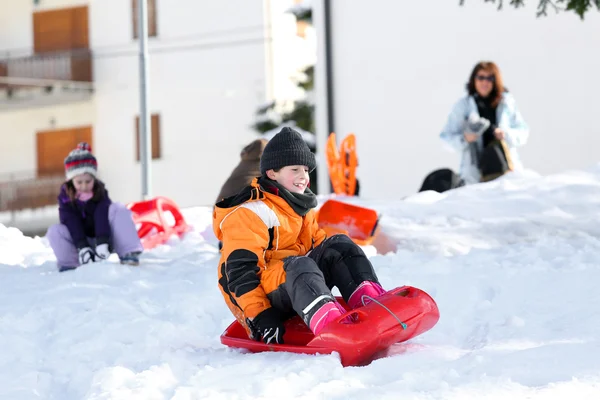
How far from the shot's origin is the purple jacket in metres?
6.17

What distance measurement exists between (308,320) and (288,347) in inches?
5.1

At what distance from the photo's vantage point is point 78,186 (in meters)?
6.17

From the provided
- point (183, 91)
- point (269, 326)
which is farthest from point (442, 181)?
point (183, 91)

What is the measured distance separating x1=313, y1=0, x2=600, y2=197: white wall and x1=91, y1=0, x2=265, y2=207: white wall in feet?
26.8

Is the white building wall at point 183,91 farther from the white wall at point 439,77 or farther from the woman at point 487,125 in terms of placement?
the woman at point 487,125

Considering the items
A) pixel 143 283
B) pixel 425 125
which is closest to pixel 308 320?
pixel 143 283

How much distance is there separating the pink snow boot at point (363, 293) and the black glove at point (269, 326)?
0.29m

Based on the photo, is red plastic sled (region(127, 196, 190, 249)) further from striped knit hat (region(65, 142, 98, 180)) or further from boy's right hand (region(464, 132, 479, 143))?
boy's right hand (region(464, 132, 479, 143))

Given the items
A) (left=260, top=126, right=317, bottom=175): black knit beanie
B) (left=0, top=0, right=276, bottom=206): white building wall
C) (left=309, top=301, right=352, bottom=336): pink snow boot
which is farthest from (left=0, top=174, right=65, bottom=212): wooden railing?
(left=309, top=301, right=352, bottom=336): pink snow boot

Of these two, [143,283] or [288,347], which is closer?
[288,347]

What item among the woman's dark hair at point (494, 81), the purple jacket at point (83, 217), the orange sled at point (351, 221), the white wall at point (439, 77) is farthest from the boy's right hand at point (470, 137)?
the purple jacket at point (83, 217)

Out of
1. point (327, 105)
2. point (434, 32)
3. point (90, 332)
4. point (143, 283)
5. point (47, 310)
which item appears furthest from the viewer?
point (327, 105)

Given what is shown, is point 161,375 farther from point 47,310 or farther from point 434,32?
point 434,32

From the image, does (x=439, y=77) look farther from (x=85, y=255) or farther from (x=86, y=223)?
(x=85, y=255)
